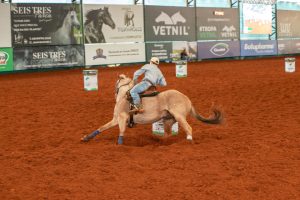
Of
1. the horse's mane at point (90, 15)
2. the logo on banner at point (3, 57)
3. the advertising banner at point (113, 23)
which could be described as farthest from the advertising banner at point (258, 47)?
the logo on banner at point (3, 57)

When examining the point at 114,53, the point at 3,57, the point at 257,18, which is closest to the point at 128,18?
the point at 114,53

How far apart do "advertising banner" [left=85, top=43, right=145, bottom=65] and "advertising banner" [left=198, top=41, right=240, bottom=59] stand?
5455mm

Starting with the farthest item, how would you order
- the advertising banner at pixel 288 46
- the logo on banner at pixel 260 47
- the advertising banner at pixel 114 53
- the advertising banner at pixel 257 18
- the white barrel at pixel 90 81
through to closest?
1. the advertising banner at pixel 288 46
2. the logo on banner at pixel 260 47
3. the advertising banner at pixel 257 18
4. the advertising banner at pixel 114 53
5. the white barrel at pixel 90 81

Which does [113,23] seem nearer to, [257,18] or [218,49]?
[218,49]

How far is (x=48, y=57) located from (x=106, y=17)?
5042 millimetres

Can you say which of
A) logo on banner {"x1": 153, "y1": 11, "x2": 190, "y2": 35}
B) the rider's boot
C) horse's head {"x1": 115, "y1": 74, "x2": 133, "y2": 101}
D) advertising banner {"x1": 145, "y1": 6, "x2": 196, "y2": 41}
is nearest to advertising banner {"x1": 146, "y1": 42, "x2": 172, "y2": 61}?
advertising banner {"x1": 145, "y1": 6, "x2": 196, "y2": 41}

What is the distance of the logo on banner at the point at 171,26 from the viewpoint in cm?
3108

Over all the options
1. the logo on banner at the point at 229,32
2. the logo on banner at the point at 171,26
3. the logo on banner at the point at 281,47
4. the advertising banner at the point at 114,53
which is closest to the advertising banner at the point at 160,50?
the advertising banner at the point at 114,53

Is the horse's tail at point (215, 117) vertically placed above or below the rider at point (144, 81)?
below

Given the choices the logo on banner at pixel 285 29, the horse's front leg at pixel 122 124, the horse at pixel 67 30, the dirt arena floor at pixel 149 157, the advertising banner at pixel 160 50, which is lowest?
the dirt arena floor at pixel 149 157

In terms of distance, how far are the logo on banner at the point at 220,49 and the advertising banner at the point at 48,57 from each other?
37.2 feet

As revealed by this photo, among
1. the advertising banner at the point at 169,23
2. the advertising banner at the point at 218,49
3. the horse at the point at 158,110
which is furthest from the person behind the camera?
the advertising banner at the point at 218,49

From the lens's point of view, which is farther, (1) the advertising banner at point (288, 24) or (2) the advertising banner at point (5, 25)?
(1) the advertising banner at point (288, 24)

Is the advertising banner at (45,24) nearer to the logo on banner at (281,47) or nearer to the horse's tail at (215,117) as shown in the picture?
the horse's tail at (215,117)
